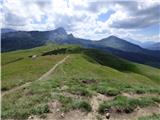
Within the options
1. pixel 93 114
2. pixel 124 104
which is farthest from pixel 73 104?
pixel 124 104

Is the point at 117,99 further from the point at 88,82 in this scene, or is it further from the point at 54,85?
the point at 88,82

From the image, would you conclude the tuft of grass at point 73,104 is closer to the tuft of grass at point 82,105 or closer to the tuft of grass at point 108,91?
the tuft of grass at point 82,105

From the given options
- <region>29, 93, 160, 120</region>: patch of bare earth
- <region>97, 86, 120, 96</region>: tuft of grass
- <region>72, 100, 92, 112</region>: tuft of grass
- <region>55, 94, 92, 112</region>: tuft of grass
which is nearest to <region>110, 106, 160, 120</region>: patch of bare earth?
<region>29, 93, 160, 120</region>: patch of bare earth

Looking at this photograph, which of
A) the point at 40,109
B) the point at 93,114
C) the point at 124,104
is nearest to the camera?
the point at 40,109

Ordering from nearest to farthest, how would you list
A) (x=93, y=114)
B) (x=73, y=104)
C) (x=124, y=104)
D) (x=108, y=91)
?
(x=93, y=114) < (x=73, y=104) < (x=124, y=104) < (x=108, y=91)

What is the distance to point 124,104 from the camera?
76.4 ft

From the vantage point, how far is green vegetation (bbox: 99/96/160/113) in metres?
22.5

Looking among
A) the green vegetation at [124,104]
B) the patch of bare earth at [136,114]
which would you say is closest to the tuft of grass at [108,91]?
the green vegetation at [124,104]

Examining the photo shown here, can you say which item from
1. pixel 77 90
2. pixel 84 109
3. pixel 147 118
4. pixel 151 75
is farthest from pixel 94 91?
pixel 151 75

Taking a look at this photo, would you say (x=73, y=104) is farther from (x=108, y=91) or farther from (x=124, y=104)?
(x=108, y=91)

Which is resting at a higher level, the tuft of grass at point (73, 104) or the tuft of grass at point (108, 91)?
the tuft of grass at point (73, 104)

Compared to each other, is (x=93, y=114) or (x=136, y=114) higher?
(x=93, y=114)

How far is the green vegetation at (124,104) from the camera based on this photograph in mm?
22453

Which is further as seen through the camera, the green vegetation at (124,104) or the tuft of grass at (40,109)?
the green vegetation at (124,104)
